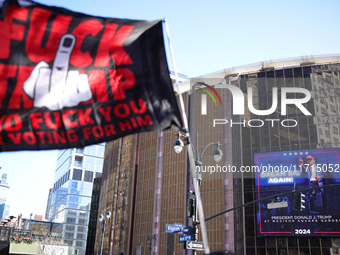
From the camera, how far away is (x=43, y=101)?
6.11 m

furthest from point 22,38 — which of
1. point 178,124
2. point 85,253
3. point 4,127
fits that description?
point 85,253

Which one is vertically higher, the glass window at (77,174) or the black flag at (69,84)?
the glass window at (77,174)

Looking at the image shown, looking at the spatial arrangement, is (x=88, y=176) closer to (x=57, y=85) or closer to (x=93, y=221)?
(x=93, y=221)

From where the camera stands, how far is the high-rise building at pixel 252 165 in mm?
49438

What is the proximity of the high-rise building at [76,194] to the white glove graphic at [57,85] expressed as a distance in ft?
460

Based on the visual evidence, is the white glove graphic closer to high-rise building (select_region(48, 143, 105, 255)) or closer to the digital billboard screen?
the digital billboard screen

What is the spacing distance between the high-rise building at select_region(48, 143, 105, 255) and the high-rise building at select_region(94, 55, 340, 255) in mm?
67104

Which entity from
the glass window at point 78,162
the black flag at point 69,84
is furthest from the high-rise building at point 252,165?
the glass window at point 78,162

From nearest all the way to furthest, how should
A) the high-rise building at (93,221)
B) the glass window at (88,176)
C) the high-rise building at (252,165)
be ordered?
the high-rise building at (252,165), the high-rise building at (93,221), the glass window at (88,176)

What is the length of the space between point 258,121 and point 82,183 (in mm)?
108042

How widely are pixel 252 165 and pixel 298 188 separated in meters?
7.72

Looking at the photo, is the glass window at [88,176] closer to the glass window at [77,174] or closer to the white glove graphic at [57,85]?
the glass window at [77,174]

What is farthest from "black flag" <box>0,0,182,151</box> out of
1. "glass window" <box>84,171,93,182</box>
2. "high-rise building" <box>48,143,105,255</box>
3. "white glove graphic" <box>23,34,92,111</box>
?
"glass window" <box>84,171,93,182</box>

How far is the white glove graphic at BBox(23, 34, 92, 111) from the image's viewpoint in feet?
20.1
